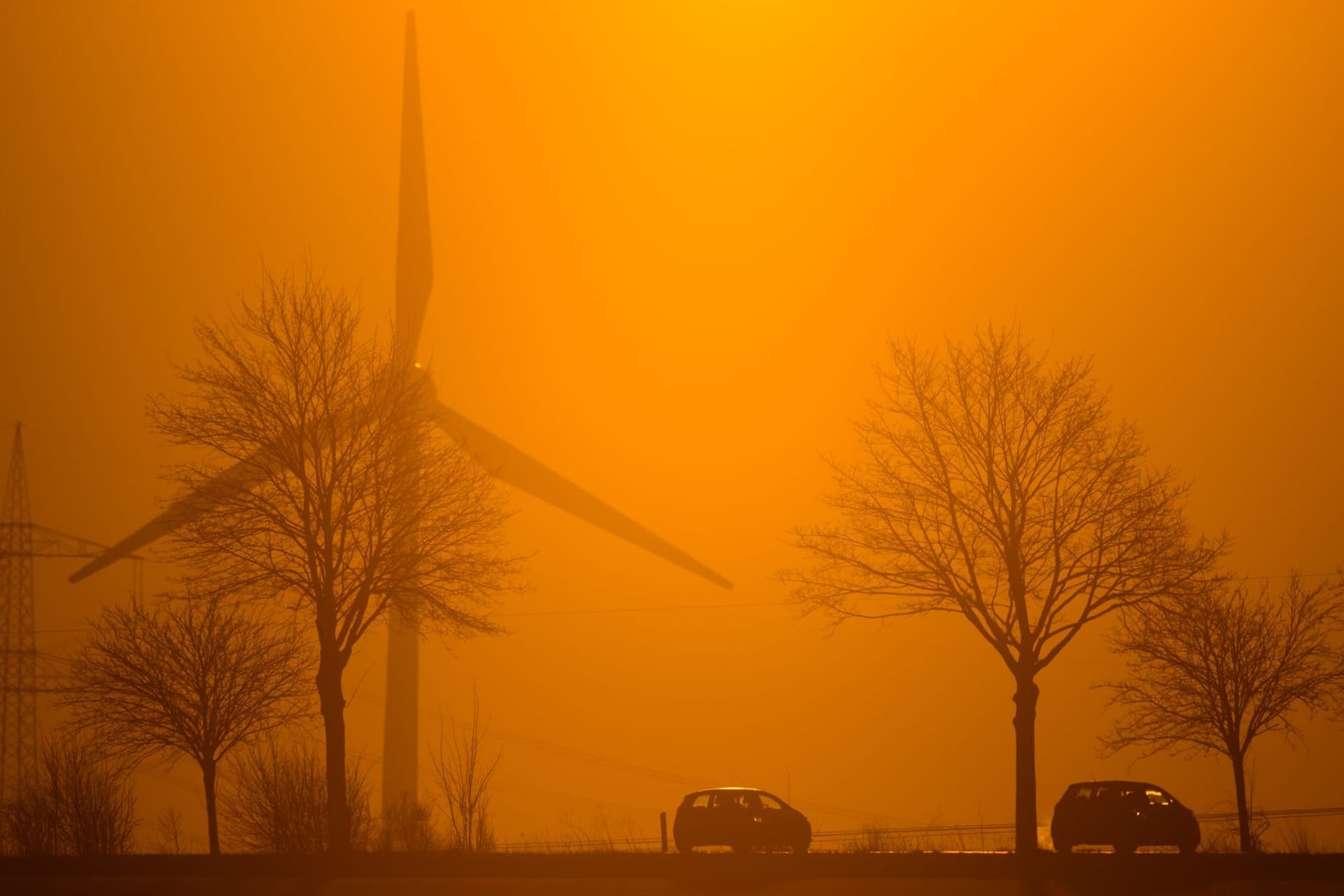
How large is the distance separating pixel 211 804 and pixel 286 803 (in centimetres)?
407

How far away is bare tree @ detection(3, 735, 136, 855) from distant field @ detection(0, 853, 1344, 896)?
Answer: 8.72 m

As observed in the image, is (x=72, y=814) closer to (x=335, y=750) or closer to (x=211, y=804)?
(x=211, y=804)

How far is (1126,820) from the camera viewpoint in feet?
109

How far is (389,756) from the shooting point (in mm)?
52219

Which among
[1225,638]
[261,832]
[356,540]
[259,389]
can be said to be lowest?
[261,832]

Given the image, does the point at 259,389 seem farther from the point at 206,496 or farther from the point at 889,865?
the point at 889,865

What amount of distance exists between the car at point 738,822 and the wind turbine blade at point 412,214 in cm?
2264

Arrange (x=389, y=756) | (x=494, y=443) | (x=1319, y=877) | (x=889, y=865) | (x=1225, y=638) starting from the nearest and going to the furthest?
1. (x=1319, y=877)
2. (x=889, y=865)
3. (x=1225, y=638)
4. (x=494, y=443)
5. (x=389, y=756)

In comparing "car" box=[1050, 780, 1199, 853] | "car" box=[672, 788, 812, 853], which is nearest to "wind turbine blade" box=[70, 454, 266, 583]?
"car" box=[672, 788, 812, 853]

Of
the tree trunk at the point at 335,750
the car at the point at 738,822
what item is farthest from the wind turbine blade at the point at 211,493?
the car at the point at 738,822

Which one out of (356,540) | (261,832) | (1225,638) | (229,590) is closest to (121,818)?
(261,832)

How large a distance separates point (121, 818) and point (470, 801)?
10507 millimetres

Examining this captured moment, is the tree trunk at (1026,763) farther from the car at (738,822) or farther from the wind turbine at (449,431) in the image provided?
the wind turbine at (449,431)

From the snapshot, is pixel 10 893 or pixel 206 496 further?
pixel 206 496
